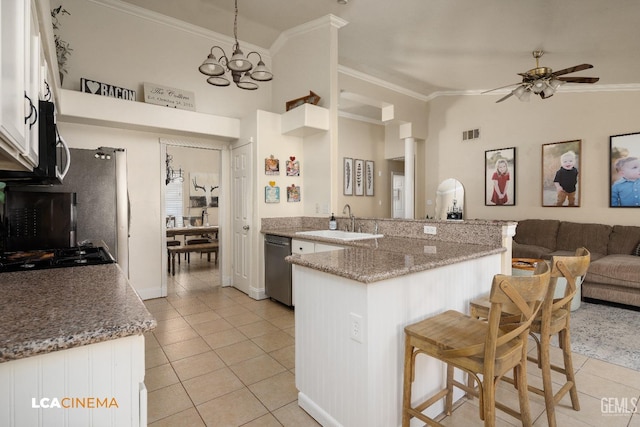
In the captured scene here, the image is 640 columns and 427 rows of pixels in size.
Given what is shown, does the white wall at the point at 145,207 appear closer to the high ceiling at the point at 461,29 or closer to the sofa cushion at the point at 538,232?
the high ceiling at the point at 461,29

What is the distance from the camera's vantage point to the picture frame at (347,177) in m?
6.90

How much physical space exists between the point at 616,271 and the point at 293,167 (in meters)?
4.09

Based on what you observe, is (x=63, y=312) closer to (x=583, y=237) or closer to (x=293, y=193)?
(x=293, y=193)

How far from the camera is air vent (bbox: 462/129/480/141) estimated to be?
20.2ft

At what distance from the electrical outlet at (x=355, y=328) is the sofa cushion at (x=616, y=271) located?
3.85m

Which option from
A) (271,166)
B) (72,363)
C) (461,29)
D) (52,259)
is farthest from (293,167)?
(72,363)

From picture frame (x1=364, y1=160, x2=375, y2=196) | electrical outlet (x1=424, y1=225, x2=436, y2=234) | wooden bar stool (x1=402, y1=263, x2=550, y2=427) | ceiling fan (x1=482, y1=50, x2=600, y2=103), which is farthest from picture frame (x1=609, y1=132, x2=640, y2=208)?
wooden bar stool (x1=402, y1=263, x2=550, y2=427)

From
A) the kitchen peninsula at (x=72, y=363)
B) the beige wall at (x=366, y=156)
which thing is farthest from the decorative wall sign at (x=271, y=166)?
the kitchen peninsula at (x=72, y=363)

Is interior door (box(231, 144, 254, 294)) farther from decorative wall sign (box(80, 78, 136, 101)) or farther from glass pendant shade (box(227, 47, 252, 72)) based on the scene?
glass pendant shade (box(227, 47, 252, 72))

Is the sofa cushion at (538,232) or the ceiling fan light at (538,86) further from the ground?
the ceiling fan light at (538,86)

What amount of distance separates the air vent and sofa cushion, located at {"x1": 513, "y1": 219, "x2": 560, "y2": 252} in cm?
183

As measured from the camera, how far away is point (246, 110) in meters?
4.87

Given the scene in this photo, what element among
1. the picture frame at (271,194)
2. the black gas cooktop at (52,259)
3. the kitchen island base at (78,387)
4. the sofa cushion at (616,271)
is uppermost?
the picture frame at (271,194)

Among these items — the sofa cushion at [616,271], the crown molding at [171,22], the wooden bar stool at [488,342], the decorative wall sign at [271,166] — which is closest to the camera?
the wooden bar stool at [488,342]
